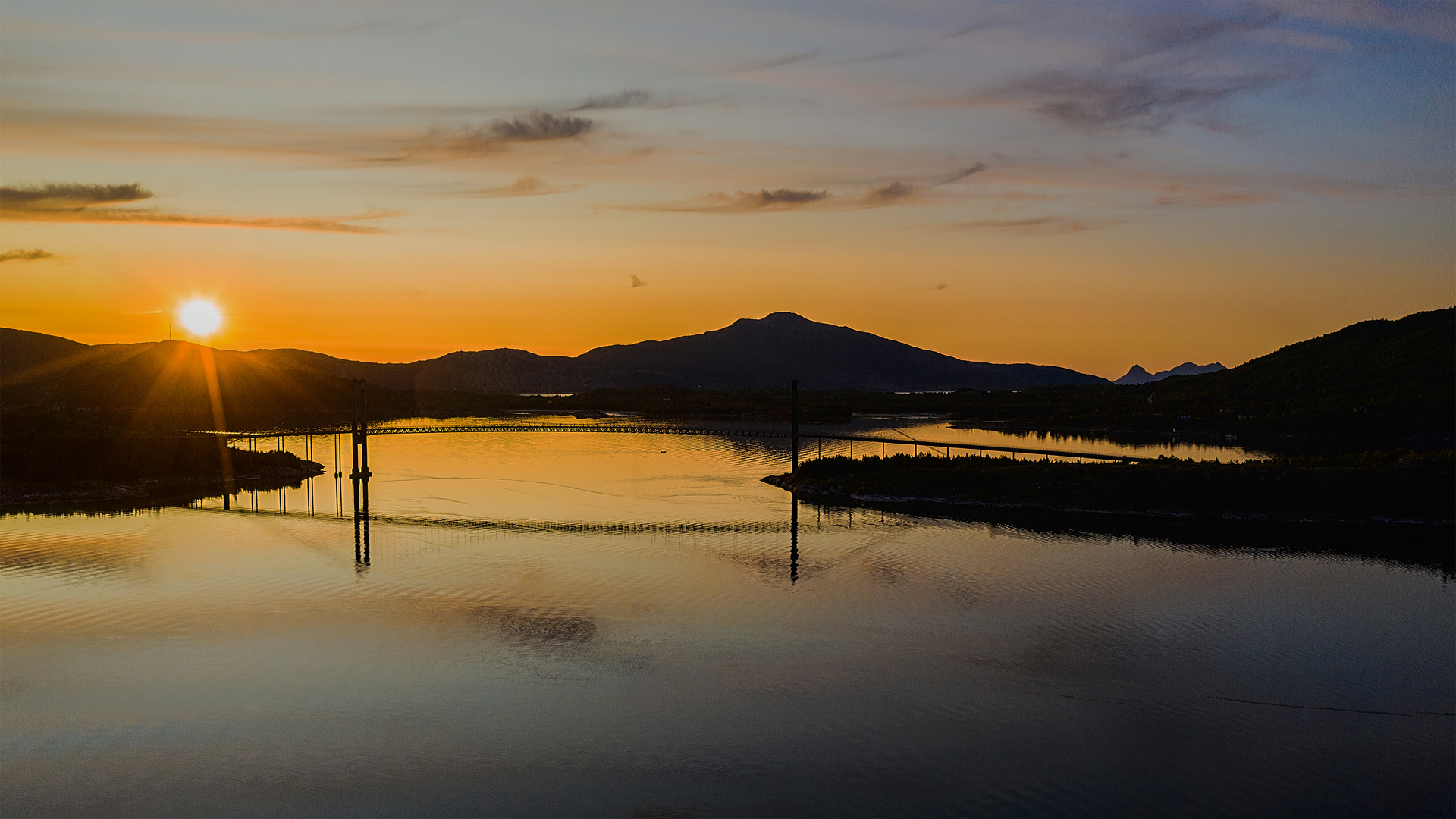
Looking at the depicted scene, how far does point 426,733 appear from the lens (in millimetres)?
18469

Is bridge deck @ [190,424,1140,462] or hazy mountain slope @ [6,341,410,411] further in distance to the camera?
hazy mountain slope @ [6,341,410,411]

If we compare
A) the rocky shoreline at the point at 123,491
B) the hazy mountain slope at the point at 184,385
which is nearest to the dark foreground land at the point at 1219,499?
the rocky shoreline at the point at 123,491

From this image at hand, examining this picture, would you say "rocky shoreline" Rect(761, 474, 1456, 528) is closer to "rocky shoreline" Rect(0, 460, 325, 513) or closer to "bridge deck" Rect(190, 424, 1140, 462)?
"bridge deck" Rect(190, 424, 1140, 462)

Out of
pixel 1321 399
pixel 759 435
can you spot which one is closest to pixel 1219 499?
pixel 759 435

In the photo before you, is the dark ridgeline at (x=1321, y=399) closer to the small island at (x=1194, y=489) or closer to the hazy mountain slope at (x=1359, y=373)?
the hazy mountain slope at (x=1359, y=373)

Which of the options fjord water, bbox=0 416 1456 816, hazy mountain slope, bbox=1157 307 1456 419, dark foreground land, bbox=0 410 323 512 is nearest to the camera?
fjord water, bbox=0 416 1456 816

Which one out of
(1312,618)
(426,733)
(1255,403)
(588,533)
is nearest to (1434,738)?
(1312,618)

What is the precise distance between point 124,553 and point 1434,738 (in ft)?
139

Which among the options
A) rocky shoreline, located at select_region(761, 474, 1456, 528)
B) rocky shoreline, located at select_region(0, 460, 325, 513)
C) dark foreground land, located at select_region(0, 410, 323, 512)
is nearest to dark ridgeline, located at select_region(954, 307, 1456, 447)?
rocky shoreline, located at select_region(761, 474, 1456, 528)

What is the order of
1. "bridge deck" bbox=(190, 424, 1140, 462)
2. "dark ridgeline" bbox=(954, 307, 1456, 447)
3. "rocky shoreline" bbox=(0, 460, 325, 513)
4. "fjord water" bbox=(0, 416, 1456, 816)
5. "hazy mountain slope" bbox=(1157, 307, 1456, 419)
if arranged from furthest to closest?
"hazy mountain slope" bbox=(1157, 307, 1456, 419) → "dark ridgeline" bbox=(954, 307, 1456, 447) → "bridge deck" bbox=(190, 424, 1140, 462) → "rocky shoreline" bbox=(0, 460, 325, 513) → "fjord water" bbox=(0, 416, 1456, 816)

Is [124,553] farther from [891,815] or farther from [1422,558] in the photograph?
[1422,558]

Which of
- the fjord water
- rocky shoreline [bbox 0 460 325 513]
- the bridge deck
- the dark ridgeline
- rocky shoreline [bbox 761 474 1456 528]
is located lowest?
the fjord water

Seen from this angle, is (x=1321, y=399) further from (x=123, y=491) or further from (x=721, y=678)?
(x=123, y=491)

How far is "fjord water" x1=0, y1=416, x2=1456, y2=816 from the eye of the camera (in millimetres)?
16250
